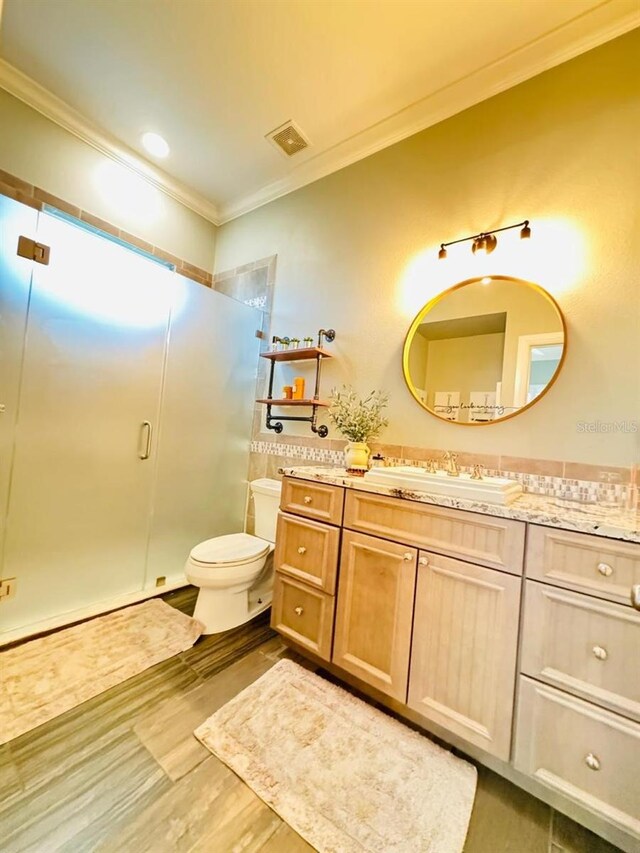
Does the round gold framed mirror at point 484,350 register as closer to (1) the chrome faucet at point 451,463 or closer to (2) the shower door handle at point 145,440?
(1) the chrome faucet at point 451,463

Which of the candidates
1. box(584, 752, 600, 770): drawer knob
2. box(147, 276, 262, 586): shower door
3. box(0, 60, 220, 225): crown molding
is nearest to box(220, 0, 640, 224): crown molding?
box(0, 60, 220, 225): crown molding

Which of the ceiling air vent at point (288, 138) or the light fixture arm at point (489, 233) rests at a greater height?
the ceiling air vent at point (288, 138)

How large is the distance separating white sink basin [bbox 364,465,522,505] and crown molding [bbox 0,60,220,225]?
9.13 feet

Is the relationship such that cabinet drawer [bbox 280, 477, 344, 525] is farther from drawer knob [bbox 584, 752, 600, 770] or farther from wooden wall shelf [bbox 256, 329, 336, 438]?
drawer knob [bbox 584, 752, 600, 770]

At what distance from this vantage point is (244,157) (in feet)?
7.79

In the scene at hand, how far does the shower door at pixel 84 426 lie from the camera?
1.72 meters

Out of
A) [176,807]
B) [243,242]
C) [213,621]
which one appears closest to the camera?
[176,807]

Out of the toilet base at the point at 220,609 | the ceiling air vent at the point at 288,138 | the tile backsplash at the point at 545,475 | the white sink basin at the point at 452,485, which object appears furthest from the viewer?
the ceiling air vent at the point at 288,138

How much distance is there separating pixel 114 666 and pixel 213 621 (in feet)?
1.53

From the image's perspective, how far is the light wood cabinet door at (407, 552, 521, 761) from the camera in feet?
3.51

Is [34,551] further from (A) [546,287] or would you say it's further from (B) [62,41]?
(A) [546,287]

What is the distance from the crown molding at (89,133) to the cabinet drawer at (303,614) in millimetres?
2959

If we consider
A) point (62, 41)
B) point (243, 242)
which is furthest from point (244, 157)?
A: point (62, 41)

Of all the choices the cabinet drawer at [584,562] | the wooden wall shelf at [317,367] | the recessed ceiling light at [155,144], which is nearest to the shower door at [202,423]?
the wooden wall shelf at [317,367]
